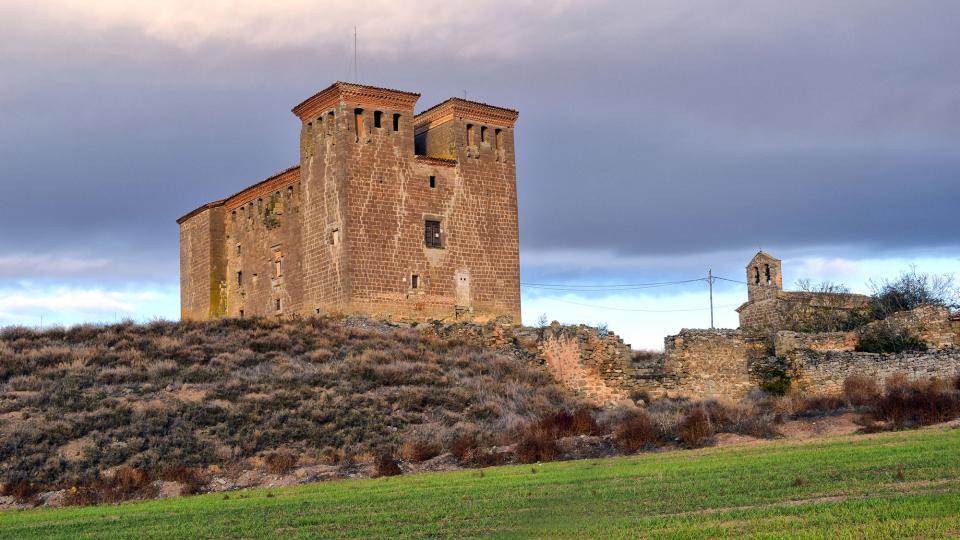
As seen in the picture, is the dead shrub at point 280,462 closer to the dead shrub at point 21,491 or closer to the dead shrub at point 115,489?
the dead shrub at point 115,489

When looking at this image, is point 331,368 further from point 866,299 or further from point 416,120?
point 866,299

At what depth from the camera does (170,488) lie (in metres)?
20.3

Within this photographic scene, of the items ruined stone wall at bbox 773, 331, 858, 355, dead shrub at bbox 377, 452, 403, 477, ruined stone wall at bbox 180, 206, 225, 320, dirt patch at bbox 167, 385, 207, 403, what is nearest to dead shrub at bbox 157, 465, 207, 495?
dead shrub at bbox 377, 452, 403, 477

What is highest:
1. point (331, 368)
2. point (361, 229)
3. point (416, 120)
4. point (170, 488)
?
point (416, 120)

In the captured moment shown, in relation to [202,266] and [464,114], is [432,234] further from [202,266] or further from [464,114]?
[202,266]

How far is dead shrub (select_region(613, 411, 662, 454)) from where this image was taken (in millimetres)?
21719

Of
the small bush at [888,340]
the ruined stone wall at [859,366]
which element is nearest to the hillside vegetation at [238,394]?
the ruined stone wall at [859,366]

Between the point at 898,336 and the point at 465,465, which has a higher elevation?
the point at 898,336

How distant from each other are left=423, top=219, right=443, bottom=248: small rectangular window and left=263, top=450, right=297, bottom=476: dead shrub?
731 inches

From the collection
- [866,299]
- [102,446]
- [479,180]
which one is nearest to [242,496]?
[102,446]

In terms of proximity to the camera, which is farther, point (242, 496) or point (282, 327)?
point (282, 327)

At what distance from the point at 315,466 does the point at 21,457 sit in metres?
6.01

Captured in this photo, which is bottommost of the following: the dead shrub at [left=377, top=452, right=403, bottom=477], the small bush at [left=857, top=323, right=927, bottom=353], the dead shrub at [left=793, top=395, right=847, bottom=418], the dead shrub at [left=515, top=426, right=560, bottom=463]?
the dead shrub at [left=377, top=452, right=403, bottom=477]

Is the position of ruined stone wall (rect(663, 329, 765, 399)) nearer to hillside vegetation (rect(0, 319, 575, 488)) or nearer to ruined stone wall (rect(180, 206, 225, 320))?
hillside vegetation (rect(0, 319, 575, 488))
